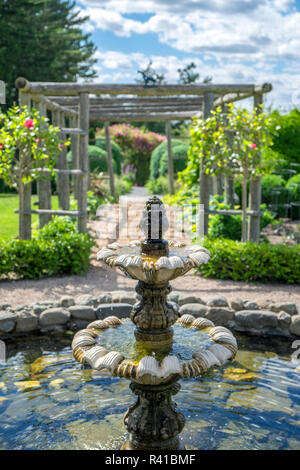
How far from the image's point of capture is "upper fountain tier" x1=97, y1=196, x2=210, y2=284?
2576 millimetres

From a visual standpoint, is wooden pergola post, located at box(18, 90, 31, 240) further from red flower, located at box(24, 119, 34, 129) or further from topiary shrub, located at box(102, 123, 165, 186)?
topiary shrub, located at box(102, 123, 165, 186)

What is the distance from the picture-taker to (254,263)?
653 cm

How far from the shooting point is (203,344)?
2.93 meters

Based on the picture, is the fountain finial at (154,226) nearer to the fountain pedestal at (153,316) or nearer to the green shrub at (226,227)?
the fountain pedestal at (153,316)

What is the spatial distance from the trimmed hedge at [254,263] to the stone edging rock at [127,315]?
3.82 feet

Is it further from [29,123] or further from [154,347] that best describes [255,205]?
[154,347]

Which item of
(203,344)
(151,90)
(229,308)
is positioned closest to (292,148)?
(151,90)

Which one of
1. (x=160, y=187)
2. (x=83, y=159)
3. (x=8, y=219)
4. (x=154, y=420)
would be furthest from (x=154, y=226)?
(x=160, y=187)

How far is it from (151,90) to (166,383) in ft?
18.8

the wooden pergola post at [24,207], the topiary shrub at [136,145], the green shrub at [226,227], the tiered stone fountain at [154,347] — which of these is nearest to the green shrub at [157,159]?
the topiary shrub at [136,145]

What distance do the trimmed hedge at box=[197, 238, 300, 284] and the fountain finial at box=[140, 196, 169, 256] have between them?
390 centimetres

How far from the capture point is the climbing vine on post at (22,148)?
22.7 ft

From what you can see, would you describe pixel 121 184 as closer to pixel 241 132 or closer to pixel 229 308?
pixel 241 132

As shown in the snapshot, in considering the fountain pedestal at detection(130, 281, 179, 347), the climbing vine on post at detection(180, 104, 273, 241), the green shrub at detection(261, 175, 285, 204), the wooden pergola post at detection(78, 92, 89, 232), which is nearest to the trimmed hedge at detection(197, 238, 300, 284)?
the climbing vine on post at detection(180, 104, 273, 241)
